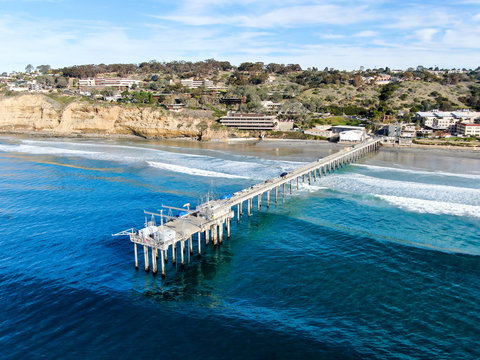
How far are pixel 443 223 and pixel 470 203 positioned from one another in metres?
10.9

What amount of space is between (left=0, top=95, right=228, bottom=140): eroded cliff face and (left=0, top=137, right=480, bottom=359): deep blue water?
216 feet

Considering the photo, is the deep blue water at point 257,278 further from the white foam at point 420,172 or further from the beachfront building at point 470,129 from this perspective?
the beachfront building at point 470,129

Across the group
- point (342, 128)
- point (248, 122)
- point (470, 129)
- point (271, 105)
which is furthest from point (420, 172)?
point (271, 105)

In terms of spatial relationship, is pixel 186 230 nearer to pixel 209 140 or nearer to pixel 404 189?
pixel 404 189

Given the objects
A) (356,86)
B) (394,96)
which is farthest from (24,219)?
(356,86)

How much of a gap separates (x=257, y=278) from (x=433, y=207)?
3151 centimetres

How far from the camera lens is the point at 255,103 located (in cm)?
15175

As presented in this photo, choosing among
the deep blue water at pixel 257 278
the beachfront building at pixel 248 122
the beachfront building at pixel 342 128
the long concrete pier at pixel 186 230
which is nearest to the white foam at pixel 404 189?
the deep blue water at pixel 257 278

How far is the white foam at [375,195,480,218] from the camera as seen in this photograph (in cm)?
4806

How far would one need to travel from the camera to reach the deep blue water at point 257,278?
78.2 feet

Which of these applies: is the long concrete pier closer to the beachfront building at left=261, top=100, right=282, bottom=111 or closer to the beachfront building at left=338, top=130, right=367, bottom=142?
the beachfront building at left=338, top=130, right=367, bottom=142

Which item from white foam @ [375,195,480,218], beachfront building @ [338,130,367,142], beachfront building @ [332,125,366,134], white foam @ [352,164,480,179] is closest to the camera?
→ white foam @ [375,195,480,218]

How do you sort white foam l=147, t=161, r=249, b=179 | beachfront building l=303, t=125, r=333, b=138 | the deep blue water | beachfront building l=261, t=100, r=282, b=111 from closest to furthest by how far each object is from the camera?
the deep blue water
white foam l=147, t=161, r=249, b=179
beachfront building l=303, t=125, r=333, b=138
beachfront building l=261, t=100, r=282, b=111

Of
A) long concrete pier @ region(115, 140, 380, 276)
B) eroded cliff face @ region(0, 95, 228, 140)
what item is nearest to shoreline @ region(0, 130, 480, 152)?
eroded cliff face @ region(0, 95, 228, 140)
